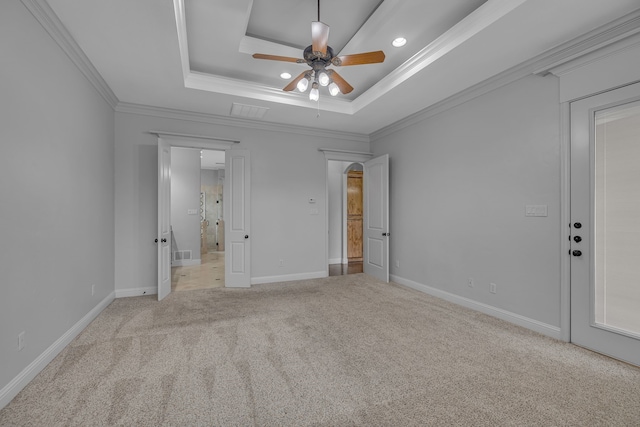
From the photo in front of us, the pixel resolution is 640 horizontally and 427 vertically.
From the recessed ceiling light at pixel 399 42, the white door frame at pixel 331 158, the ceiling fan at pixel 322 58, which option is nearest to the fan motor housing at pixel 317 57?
the ceiling fan at pixel 322 58

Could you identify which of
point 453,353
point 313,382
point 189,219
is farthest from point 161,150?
point 453,353

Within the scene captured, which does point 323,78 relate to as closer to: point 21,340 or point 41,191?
point 41,191

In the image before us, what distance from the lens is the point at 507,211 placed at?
322 cm

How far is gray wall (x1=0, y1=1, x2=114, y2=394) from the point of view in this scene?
1.87 m

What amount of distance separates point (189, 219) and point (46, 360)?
4766 millimetres

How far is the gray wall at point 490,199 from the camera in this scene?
286 cm

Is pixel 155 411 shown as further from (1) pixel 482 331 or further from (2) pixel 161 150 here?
(2) pixel 161 150

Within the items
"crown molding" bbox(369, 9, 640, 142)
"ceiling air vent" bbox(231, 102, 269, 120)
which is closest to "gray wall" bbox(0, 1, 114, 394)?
"ceiling air vent" bbox(231, 102, 269, 120)

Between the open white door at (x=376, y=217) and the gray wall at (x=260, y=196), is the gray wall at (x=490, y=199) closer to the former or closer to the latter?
the open white door at (x=376, y=217)

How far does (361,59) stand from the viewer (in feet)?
7.85

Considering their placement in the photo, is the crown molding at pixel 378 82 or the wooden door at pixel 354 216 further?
the wooden door at pixel 354 216

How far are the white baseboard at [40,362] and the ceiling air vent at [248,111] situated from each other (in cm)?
314

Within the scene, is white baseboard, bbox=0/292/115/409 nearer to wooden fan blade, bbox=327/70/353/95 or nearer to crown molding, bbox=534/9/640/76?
wooden fan blade, bbox=327/70/353/95

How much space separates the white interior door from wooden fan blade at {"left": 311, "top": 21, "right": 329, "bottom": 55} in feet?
7.70
